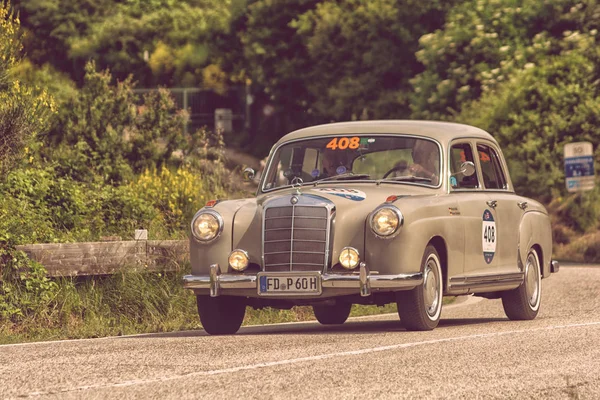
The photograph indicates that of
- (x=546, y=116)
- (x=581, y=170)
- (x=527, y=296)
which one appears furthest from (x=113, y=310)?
(x=546, y=116)

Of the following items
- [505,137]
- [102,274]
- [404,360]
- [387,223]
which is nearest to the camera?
[404,360]

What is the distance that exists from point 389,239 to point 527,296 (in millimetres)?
3416

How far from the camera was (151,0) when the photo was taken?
7006 cm

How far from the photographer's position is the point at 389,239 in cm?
1206

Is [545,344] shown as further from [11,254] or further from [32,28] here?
[32,28]

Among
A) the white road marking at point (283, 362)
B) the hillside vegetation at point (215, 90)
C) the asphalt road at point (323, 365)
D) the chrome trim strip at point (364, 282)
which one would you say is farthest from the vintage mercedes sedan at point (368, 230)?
the hillside vegetation at point (215, 90)

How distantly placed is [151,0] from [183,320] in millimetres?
56446

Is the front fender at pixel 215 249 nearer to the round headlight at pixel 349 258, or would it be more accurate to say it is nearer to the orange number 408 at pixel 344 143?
the round headlight at pixel 349 258

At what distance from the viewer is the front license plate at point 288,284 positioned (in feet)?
39.6

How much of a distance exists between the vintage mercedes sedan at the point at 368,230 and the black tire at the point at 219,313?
0.01 metres

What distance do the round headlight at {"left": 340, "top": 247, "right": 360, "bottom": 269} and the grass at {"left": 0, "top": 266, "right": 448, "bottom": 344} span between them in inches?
105

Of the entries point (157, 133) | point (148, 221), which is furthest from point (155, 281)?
point (157, 133)

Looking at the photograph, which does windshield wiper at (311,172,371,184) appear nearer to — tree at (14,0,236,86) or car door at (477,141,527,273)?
car door at (477,141,527,273)

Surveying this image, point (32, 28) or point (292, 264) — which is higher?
point (32, 28)
